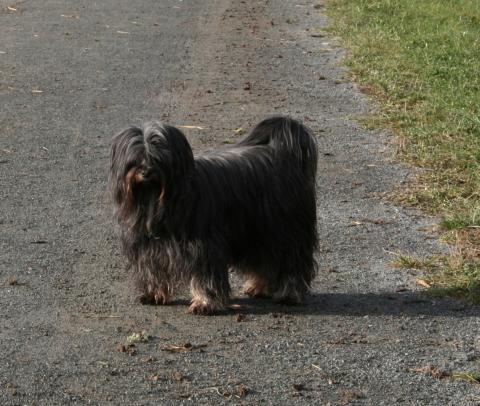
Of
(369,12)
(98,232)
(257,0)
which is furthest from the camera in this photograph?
(257,0)

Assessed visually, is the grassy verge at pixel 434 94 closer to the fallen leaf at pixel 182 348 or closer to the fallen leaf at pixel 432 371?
the fallen leaf at pixel 432 371

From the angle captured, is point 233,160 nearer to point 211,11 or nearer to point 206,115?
point 206,115

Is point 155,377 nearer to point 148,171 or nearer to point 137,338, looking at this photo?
point 137,338

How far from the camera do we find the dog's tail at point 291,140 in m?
6.93

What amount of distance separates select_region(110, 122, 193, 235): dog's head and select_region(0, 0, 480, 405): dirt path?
636 mm

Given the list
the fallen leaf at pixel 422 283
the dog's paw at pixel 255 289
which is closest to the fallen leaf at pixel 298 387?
the dog's paw at pixel 255 289

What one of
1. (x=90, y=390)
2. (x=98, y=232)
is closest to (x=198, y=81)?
(x=98, y=232)

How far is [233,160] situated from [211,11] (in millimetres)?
13542

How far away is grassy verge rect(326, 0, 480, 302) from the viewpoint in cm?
821

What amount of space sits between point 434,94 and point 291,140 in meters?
5.69

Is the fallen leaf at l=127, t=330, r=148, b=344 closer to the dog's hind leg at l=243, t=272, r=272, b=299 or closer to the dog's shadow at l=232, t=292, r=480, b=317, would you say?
the dog's shadow at l=232, t=292, r=480, b=317

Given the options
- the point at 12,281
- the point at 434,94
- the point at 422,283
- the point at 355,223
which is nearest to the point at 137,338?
the point at 12,281

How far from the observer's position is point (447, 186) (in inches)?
366

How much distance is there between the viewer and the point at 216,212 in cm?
661
